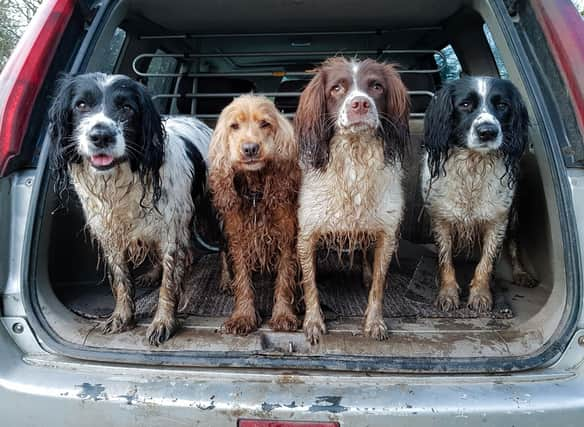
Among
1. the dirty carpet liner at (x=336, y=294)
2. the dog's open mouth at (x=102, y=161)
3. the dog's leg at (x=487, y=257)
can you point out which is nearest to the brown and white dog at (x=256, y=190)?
the dirty carpet liner at (x=336, y=294)

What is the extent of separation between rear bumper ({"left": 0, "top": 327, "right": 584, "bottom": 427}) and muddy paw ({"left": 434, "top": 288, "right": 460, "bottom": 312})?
87 centimetres

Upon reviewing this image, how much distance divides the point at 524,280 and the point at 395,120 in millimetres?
1235

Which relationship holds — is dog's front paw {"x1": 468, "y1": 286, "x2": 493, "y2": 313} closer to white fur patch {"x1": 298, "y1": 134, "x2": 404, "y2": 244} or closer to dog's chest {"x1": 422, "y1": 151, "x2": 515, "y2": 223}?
dog's chest {"x1": 422, "y1": 151, "x2": 515, "y2": 223}

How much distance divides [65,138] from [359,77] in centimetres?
150

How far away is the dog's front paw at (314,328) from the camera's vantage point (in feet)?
7.20

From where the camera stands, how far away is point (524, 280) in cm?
284

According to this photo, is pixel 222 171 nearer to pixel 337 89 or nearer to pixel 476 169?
pixel 337 89

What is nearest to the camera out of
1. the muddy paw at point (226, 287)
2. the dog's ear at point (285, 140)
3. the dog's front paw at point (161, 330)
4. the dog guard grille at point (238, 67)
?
the dog's front paw at point (161, 330)

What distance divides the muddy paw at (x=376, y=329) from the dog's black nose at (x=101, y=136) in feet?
4.87

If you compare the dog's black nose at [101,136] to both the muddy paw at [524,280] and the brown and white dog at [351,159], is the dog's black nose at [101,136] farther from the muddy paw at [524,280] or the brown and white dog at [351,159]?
the muddy paw at [524,280]

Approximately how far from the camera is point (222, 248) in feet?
10.2

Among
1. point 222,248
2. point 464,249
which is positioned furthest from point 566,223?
point 222,248

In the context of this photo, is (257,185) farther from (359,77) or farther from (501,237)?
(501,237)

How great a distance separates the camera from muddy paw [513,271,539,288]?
8.86 feet
